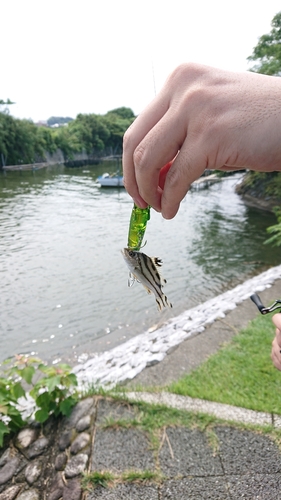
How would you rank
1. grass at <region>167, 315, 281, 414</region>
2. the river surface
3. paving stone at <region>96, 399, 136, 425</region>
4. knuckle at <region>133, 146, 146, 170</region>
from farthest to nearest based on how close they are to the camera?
the river surface < grass at <region>167, 315, 281, 414</region> < paving stone at <region>96, 399, 136, 425</region> < knuckle at <region>133, 146, 146, 170</region>

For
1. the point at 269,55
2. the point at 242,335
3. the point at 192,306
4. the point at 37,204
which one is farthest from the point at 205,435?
the point at 37,204

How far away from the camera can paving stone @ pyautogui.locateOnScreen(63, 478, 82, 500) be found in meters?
2.72

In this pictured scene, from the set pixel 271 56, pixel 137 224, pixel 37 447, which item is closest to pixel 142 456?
pixel 37 447

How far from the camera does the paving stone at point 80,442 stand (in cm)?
317

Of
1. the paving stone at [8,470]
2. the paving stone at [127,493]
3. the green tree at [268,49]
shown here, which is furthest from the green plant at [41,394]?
the green tree at [268,49]

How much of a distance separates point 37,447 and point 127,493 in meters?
1.25

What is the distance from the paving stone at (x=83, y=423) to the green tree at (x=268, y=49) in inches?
732

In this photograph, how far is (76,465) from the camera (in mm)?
2996

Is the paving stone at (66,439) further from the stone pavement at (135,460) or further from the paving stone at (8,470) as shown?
the paving stone at (8,470)

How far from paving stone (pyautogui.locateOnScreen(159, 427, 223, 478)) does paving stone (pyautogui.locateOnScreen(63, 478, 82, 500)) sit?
687mm

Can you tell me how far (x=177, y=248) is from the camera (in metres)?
14.5

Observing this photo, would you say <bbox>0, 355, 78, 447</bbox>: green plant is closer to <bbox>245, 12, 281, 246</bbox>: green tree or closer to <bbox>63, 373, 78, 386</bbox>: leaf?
<bbox>63, 373, 78, 386</bbox>: leaf

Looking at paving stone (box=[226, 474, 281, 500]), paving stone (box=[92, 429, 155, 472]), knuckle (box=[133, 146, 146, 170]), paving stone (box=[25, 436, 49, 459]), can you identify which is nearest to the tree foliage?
paving stone (box=[25, 436, 49, 459])

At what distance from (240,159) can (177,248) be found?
43.9ft
